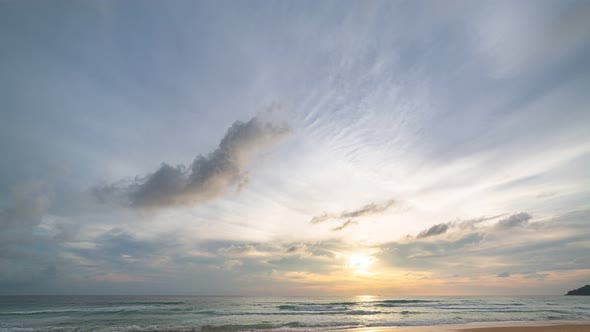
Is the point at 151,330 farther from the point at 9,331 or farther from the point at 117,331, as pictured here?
the point at 9,331

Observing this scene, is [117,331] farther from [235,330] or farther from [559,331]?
[559,331]

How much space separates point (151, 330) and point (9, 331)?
13.5 metres

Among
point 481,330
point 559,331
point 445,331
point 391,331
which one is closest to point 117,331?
point 391,331

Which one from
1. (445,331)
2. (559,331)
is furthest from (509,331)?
(445,331)

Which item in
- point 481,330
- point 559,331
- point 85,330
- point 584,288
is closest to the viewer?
point 559,331

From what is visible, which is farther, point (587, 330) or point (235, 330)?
point (235, 330)

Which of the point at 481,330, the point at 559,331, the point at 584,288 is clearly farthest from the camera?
the point at 584,288

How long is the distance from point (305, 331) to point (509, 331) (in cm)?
1575

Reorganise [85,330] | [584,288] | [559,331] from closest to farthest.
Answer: [559,331], [85,330], [584,288]

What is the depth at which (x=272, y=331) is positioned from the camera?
70.4 feet

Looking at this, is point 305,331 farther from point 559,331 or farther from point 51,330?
point 51,330

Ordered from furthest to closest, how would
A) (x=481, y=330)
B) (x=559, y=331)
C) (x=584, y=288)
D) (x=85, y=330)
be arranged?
(x=584, y=288) → (x=85, y=330) → (x=481, y=330) → (x=559, y=331)

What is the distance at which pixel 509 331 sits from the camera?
851 inches

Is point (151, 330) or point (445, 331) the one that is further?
point (151, 330)
